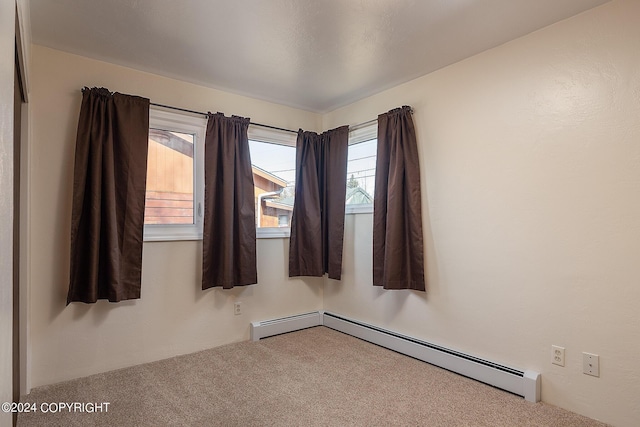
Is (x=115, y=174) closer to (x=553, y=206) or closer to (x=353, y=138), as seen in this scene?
(x=353, y=138)

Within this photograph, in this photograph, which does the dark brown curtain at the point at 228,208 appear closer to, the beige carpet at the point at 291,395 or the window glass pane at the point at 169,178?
the window glass pane at the point at 169,178

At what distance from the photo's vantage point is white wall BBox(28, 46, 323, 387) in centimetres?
237

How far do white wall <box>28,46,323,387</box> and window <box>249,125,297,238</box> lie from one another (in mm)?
347

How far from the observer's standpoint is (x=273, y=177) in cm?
362

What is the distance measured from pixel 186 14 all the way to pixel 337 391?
2.52 m

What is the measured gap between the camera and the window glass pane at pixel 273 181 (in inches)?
138

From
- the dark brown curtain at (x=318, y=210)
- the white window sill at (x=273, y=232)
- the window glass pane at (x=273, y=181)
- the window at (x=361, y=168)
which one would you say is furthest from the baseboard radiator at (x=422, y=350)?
the window at (x=361, y=168)

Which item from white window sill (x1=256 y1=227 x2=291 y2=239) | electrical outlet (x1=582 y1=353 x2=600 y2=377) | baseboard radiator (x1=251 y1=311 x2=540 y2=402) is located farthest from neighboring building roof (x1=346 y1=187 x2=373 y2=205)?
electrical outlet (x1=582 y1=353 x2=600 y2=377)

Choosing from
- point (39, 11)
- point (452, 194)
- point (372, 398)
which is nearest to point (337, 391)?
point (372, 398)

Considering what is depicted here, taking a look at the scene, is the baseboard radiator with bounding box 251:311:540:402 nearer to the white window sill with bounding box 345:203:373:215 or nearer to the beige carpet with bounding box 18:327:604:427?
the beige carpet with bounding box 18:327:604:427

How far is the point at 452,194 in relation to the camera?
271 centimetres

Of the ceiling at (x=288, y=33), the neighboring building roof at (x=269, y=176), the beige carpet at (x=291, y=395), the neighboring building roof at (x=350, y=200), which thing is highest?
the ceiling at (x=288, y=33)

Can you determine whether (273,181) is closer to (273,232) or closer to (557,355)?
(273,232)

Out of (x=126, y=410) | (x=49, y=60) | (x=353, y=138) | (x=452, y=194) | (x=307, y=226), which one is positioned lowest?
(x=126, y=410)
